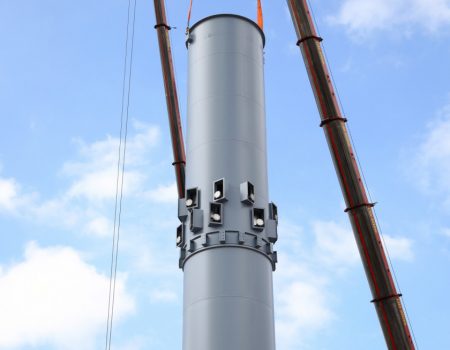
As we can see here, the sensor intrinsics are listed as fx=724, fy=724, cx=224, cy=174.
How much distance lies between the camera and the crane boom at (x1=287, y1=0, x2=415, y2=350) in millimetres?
24125

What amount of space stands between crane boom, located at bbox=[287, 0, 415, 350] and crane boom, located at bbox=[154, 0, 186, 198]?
22.2 ft

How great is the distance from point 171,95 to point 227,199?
1252cm

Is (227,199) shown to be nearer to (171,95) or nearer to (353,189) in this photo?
(353,189)

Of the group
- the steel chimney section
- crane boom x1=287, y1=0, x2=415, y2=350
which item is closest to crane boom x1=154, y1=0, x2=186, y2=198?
the steel chimney section

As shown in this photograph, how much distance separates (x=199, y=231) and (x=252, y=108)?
474 centimetres

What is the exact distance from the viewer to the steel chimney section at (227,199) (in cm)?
2067

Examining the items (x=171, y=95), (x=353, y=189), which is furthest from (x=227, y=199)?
(x=171, y=95)

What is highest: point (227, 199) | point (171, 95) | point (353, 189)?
point (171, 95)

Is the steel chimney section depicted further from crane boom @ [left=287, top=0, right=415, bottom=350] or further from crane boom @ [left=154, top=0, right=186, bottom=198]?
crane boom @ [left=154, top=0, right=186, bottom=198]

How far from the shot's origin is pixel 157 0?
35.6m

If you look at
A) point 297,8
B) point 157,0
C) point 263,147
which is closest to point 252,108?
point 263,147

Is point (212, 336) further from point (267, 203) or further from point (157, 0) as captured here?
point (157, 0)

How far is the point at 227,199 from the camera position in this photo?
22.4m

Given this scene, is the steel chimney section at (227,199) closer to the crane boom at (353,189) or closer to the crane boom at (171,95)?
the crane boom at (353,189)
